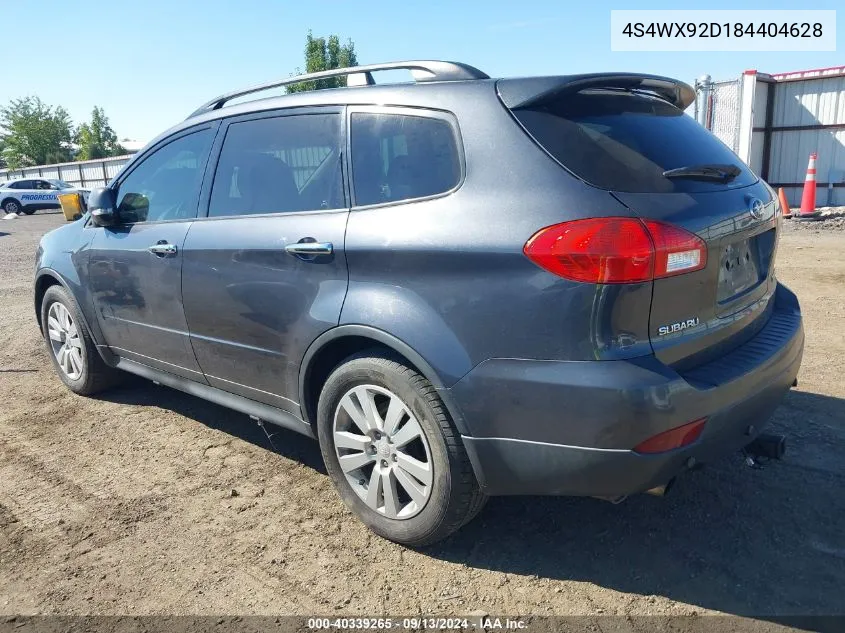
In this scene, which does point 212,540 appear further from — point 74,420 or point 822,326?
point 822,326

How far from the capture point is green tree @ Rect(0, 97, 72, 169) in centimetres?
5853

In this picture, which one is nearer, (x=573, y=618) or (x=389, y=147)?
(x=573, y=618)

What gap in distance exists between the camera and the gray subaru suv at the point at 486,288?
221 cm

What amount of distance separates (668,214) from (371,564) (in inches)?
68.8

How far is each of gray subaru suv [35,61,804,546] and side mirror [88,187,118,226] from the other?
941mm

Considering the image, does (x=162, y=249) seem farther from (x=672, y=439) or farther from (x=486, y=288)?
(x=672, y=439)

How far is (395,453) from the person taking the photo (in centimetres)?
271

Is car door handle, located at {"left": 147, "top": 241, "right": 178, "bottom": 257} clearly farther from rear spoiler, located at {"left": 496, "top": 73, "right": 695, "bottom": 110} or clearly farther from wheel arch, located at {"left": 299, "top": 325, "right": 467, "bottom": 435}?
rear spoiler, located at {"left": 496, "top": 73, "right": 695, "bottom": 110}

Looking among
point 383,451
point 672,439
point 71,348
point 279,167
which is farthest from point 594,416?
point 71,348

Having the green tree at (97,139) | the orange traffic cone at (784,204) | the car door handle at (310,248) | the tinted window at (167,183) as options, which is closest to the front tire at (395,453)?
the car door handle at (310,248)

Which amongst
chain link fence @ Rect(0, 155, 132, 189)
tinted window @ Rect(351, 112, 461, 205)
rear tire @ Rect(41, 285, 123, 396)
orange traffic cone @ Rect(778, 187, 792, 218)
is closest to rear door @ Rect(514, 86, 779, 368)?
tinted window @ Rect(351, 112, 461, 205)

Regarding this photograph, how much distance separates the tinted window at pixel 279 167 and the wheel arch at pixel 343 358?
1.85ft

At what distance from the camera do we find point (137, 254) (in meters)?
3.82

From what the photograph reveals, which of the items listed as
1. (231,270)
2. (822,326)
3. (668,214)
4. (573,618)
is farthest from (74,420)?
(822,326)
